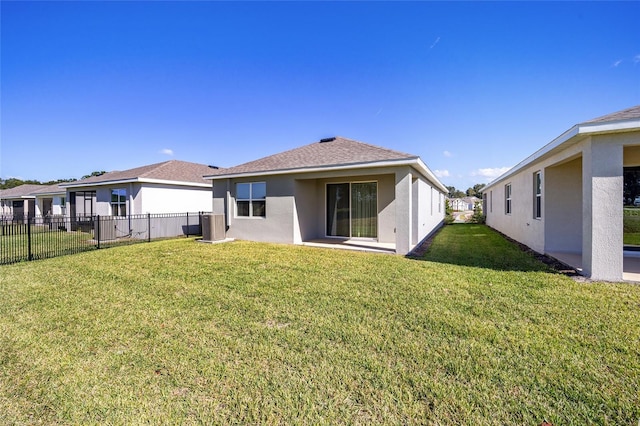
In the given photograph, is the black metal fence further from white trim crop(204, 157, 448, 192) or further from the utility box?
white trim crop(204, 157, 448, 192)

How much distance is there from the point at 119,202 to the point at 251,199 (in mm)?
10152

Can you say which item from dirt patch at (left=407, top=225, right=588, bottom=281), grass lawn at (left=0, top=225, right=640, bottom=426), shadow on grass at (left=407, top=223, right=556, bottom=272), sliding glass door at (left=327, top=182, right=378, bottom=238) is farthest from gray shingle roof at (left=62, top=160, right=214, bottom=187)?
shadow on grass at (left=407, top=223, right=556, bottom=272)

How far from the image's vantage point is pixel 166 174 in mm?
16656

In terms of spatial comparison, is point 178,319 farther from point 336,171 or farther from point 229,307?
point 336,171

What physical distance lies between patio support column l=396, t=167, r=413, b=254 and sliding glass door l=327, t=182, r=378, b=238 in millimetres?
2422

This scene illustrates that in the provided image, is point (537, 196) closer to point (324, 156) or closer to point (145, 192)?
point (324, 156)

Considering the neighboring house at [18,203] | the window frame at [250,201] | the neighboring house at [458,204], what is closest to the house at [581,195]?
the window frame at [250,201]

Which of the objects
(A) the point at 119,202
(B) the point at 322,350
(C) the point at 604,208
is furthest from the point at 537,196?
(A) the point at 119,202

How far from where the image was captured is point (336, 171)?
10336 mm

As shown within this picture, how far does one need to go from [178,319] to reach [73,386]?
1540 mm

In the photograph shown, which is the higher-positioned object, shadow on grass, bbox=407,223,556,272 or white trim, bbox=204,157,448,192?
white trim, bbox=204,157,448,192

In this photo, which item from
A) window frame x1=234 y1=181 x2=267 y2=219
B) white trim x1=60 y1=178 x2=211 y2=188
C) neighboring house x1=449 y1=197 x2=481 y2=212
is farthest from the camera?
neighboring house x1=449 y1=197 x2=481 y2=212

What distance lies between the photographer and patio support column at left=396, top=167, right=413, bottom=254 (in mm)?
8805

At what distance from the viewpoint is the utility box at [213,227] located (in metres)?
11.9
